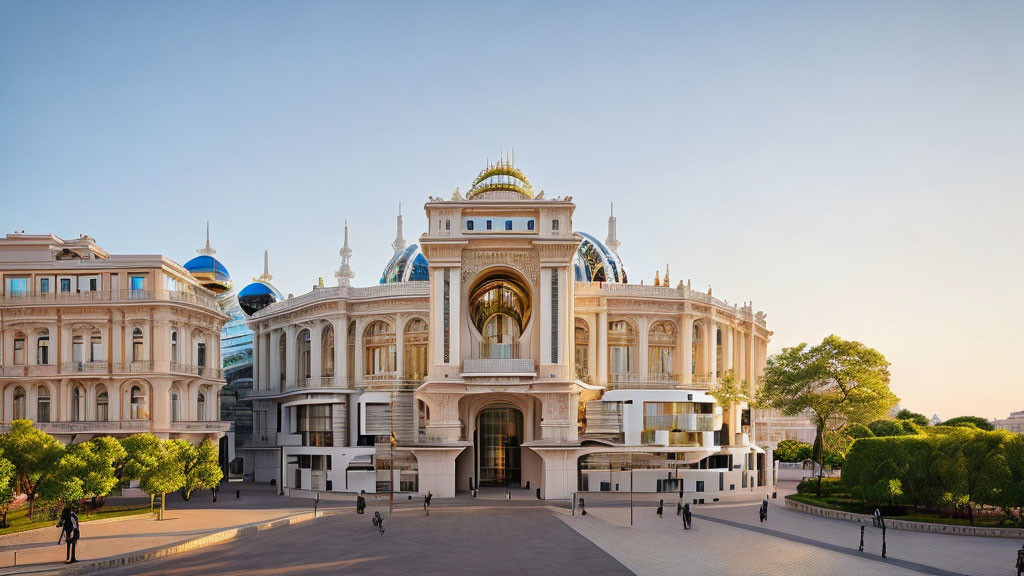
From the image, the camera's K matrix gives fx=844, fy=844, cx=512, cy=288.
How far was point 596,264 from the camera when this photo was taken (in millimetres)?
84938

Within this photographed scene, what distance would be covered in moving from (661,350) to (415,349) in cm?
2171

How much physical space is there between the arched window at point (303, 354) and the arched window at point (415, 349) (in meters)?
10.8

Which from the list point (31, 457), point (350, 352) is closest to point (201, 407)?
point (350, 352)

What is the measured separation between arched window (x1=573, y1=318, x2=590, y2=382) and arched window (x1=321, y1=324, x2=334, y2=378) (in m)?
21.8

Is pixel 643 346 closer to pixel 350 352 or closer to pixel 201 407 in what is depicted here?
pixel 350 352

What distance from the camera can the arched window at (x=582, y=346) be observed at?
7158 cm

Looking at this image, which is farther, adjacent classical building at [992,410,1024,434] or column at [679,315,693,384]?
adjacent classical building at [992,410,1024,434]

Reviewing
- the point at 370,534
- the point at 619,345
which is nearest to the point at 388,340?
the point at 619,345

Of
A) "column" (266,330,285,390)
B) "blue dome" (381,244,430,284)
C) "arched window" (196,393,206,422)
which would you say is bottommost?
"arched window" (196,393,206,422)

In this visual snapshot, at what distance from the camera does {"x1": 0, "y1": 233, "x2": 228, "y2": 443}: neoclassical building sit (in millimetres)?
58875

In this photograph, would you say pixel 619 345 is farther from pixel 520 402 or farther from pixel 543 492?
pixel 543 492

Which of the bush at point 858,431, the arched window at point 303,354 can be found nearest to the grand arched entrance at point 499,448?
the arched window at point 303,354

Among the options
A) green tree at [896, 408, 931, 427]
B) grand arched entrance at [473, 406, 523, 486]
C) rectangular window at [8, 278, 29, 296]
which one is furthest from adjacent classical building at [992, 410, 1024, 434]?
rectangular window at [8, 278, 29, 296]

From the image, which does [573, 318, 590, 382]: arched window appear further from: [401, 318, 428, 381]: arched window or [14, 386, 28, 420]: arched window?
[14, 386, 28, 420]: arched window
